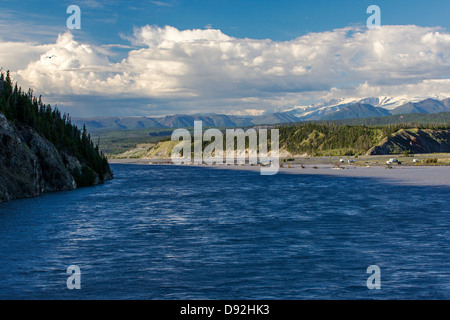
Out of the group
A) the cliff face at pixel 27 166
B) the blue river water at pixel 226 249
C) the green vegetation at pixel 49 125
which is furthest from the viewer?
the green vegetation at pixel 49 125

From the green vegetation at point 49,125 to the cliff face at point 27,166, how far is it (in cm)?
377

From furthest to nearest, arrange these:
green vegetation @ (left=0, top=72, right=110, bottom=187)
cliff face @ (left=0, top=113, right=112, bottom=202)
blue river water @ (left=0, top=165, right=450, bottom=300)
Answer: green vegetation @ (left=0, top=72, right=110, bottom=187) < cliff face @ (left=0, top=113, right=112, bottom=202) < blue river water @ (left=0, top=165, right=450, bottom=300)

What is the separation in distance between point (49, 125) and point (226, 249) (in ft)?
216

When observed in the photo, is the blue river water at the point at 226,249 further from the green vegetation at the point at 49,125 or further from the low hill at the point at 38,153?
the green vegetation at the point at 49,125

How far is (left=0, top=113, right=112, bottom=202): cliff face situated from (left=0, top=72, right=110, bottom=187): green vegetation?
12.4 feet

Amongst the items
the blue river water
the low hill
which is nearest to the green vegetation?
the low hill

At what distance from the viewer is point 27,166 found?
63375 millimetres

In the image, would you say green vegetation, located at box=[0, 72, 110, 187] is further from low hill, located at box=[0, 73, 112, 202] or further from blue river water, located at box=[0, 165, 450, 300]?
blue river water, located at box=[0, 165, 450, 300]

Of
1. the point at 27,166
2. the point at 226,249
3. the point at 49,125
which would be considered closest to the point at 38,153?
the point at 27,166

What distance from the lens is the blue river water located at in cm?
2236

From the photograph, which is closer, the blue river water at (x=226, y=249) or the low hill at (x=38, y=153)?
the blue river water at (x=226, y=249)

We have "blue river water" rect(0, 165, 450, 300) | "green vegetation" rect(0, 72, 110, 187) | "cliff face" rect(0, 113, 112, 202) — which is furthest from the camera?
"green vegetation" rect(0, 72, 110, 187)

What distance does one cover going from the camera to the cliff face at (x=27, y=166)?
197 ft

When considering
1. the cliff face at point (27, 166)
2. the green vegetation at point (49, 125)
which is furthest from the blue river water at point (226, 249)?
the green vegetation at point (49, 125)
